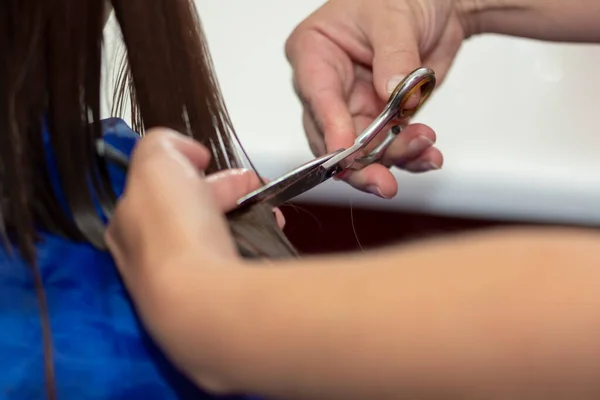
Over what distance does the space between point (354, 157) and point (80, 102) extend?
166mm

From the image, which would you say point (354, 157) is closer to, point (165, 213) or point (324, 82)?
point (324, 82)

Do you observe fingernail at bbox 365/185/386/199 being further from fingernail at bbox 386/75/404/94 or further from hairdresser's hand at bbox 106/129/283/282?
hairdresser's hand at bbox 106/129/283/282

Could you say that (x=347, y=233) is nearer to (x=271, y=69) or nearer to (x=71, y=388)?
(x=271, y=69)

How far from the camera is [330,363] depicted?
0.68ft

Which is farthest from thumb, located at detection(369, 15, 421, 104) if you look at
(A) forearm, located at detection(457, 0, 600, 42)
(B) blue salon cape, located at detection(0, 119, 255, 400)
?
(B) blue salon cape, located at detection(0, 119, 255, 400)

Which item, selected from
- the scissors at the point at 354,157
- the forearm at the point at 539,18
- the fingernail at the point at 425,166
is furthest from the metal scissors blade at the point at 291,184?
the forearm at the point at 539,18

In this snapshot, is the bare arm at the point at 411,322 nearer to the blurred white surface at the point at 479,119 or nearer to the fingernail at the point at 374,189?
the fingernail at the point at 374,189

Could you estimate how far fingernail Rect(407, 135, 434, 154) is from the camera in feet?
1.52

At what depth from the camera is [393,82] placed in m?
0.45

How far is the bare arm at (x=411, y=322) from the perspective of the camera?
19 centimetres

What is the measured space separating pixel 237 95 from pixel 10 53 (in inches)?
17.5

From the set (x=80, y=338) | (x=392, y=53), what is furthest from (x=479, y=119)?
(x=80, y=338)

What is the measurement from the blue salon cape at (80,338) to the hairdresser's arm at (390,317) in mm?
70

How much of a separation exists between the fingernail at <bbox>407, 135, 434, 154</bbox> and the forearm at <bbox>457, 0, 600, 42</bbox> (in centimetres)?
15
